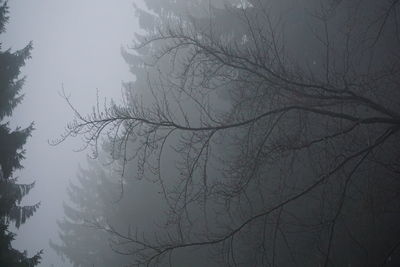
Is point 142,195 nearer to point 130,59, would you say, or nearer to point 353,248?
point 130,59

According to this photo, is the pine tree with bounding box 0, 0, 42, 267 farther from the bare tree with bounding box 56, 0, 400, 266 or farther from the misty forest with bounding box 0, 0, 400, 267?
→ the bare tree with bounding box 56, 0, 400, 266

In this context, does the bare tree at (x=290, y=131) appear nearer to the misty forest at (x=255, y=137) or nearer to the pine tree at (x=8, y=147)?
the misty forest at (x=255, y=137)

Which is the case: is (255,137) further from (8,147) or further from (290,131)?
(8,147)

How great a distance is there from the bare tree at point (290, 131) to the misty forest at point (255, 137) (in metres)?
0.04

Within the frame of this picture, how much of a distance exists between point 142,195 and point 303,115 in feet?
38.5

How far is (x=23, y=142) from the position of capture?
34.3ft

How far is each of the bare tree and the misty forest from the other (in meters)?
0.04

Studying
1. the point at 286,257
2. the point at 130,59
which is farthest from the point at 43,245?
the point at 286,257

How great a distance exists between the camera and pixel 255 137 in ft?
15.0

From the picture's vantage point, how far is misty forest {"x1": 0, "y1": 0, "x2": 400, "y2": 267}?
4.04m

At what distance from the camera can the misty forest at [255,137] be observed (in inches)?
159

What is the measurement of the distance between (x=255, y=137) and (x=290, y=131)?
1127mm

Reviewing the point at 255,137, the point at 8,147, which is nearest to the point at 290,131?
the point at 255,137

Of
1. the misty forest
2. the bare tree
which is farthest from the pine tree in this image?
the bare tree
